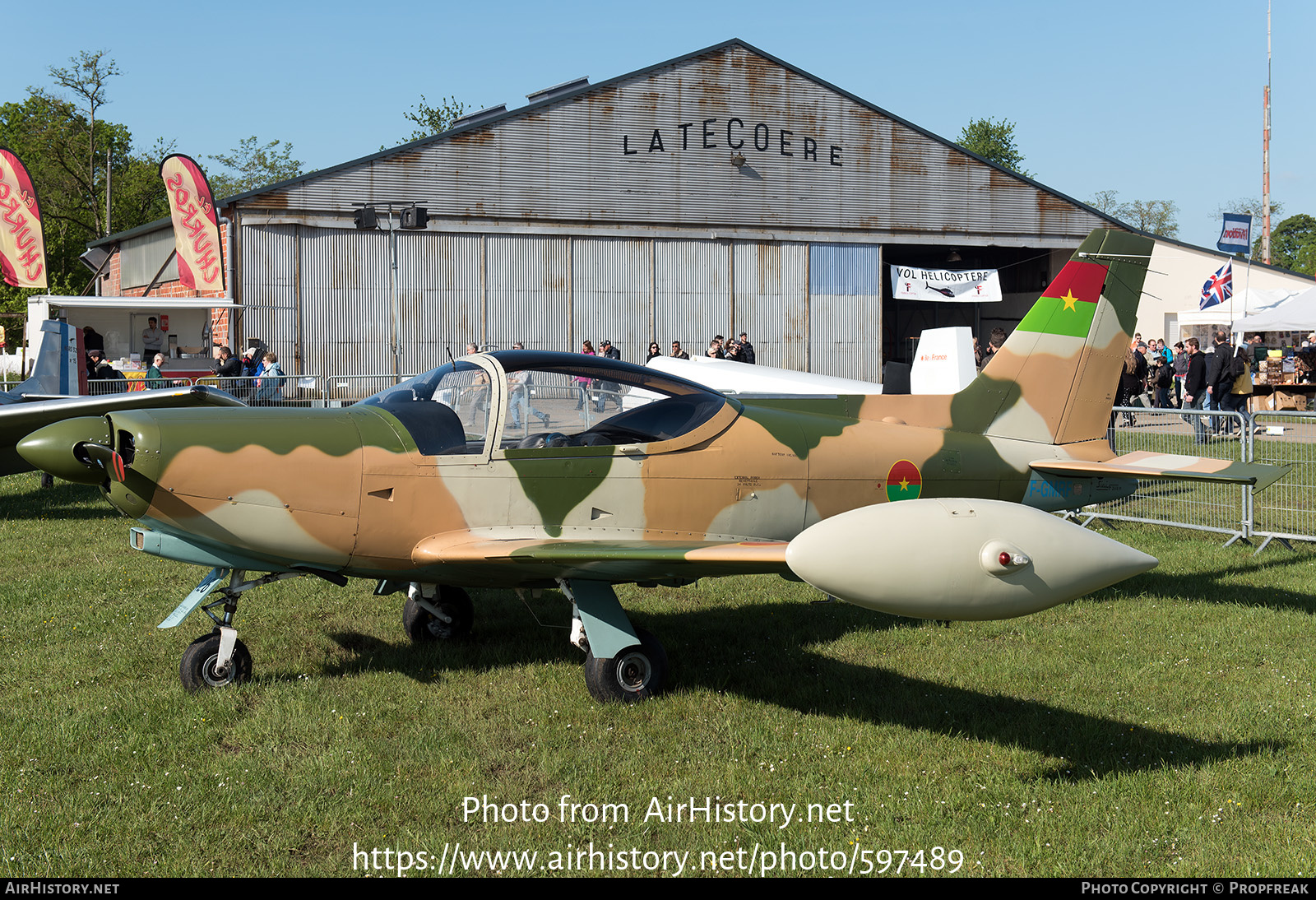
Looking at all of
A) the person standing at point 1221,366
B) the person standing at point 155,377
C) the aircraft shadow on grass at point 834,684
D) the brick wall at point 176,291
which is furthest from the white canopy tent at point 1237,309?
the person standing at point 155,377

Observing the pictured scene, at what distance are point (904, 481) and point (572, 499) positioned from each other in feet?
8.19

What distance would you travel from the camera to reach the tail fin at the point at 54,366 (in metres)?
14.5

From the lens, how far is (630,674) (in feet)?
20.2

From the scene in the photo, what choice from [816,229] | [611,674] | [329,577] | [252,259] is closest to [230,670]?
[329,577]

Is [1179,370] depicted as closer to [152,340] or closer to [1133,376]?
[1133,376]

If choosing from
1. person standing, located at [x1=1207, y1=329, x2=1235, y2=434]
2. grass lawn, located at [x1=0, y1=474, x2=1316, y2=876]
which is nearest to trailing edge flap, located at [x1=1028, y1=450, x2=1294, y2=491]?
grass lawn, located at [x1=0, y1=474, x2=1316, y2=876]

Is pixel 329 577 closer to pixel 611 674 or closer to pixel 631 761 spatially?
pixel 611 674

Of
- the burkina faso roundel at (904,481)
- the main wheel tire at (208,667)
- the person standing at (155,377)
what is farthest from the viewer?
the person standing at (155,377)

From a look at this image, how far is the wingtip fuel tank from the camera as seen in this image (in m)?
4.30

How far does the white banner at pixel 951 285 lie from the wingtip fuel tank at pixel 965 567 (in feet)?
96.6

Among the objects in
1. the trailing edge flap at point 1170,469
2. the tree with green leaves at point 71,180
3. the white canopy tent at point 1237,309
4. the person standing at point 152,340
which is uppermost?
the tree with green leaves at point 71,180

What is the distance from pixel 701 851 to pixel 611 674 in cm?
189

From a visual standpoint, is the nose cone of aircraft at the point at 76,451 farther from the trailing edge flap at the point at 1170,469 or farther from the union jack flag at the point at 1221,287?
the union jack flag at the point at 1221,287

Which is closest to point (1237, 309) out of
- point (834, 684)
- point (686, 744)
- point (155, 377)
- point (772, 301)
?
point (772, 301)
